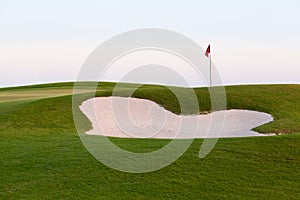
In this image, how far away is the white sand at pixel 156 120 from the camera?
23359 mm

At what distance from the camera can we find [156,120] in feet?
84.3

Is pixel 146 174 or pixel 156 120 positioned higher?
pixel 156 120

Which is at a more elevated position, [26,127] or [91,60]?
[91,60]

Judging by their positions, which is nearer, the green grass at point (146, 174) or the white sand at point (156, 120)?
the green grass at point (146, 174)

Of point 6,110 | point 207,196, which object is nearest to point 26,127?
point 6,110

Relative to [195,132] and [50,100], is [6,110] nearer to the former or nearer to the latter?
[50,100]

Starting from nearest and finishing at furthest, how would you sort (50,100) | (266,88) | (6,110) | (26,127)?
Result: (26,127), (6,110), (50,100), (266,88)

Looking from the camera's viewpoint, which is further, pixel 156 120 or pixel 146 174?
pixel 156 120

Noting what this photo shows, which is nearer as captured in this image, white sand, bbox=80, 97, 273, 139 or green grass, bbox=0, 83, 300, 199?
green grass, bbox=0, 83, 300, 199

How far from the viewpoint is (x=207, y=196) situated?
13273mm

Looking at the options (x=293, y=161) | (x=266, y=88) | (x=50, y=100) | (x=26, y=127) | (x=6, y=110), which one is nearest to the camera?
(x=293, y=161)

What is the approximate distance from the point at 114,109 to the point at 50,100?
11.7 ft

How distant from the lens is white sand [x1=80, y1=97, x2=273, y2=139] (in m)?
23.4

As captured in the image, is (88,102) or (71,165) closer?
(71,165)
